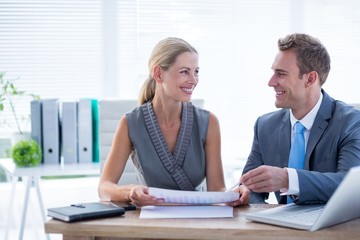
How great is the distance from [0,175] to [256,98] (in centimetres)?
174

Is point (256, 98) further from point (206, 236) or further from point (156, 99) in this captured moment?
point (206, 236)

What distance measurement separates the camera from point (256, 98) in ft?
12.2

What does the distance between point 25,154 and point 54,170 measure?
7.2 inches

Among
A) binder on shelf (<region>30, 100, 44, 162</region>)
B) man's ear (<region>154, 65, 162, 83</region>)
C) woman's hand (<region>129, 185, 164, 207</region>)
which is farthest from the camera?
binder on shelf (<region>30, 100, 44, 162</region>)

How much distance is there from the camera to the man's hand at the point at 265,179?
1520 millimetres

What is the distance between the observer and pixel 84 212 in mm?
1410

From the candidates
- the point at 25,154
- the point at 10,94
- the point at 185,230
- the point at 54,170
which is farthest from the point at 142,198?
the point at 10,94

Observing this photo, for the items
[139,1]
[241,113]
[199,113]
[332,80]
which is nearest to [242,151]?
[241,113]

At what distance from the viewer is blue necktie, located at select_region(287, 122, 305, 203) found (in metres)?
1.92

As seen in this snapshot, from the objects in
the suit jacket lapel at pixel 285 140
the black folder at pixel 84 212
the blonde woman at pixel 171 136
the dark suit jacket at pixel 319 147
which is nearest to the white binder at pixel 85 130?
the blonde woman at pixel 171 136

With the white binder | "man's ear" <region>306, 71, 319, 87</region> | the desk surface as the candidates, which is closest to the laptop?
"man's ear" <region>306, 71, 319, 87</region>

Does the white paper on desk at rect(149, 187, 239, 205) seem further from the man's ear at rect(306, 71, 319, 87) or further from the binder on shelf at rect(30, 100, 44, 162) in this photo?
the binder on shelf at rect(30, 100, 44, 162)

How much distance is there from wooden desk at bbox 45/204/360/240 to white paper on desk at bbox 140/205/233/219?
0.05 metres

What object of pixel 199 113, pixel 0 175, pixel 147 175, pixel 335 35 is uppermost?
pixel 335 35
